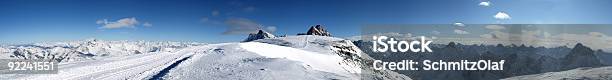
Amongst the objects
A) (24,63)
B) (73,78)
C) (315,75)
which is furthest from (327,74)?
(24,63)

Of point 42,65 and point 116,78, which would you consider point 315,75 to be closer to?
point 116,78

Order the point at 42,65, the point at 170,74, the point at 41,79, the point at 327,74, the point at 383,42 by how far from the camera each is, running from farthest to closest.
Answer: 1. the point at 42,65
2. the point at 41,79
3. the point at 327,74
4. the point at 170,74
5. the point at 383,42

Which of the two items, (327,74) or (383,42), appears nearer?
(383,42)

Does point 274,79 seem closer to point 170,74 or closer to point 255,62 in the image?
point 170,74

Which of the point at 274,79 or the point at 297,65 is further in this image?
the point at 297,65

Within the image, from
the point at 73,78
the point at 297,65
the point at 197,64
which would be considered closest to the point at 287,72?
the point at 297,65

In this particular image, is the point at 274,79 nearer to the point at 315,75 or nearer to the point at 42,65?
the point at 315,75

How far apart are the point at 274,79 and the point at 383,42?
7.41 metres

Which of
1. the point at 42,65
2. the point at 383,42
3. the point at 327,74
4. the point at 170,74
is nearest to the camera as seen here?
the point at 383,42

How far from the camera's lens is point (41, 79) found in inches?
1880

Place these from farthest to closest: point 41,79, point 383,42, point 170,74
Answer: point 41,79 → point 170,74 → point 383,42

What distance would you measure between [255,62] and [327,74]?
8035 mm

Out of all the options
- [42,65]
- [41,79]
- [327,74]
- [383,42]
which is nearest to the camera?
[383,42]

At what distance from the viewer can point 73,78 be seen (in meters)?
49.1
